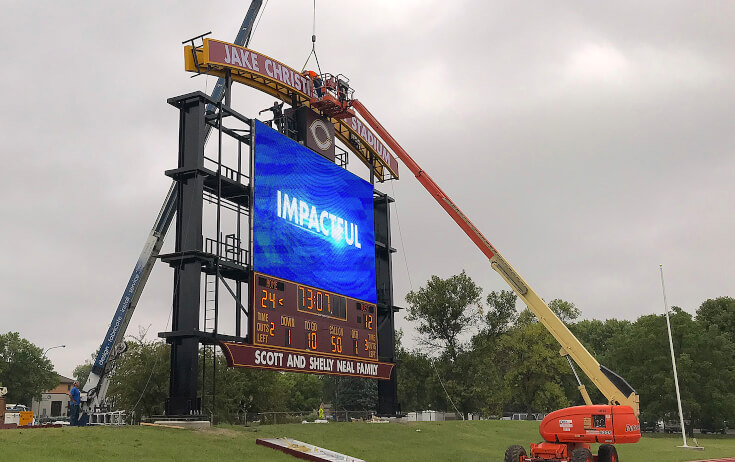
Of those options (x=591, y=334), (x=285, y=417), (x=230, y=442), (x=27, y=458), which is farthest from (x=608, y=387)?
(x=591, y=334)

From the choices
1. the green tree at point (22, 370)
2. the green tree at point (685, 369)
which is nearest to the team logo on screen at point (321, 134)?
the green tree at point (685, 369)

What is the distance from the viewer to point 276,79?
33250mm

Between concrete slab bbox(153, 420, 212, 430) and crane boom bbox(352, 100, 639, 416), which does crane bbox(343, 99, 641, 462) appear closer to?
crane boom bbox(352, 100, 639, 416)

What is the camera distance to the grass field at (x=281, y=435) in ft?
66.6

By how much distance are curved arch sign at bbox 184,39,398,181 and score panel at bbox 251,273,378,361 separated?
9751mm

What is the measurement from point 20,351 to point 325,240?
71.4 metres

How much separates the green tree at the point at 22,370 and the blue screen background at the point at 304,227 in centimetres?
6760

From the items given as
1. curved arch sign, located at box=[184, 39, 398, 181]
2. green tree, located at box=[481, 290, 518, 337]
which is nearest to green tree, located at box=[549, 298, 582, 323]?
green tree, located at box=[481, 290, 518, 337]

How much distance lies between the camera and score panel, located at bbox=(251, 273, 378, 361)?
28031 millimetres

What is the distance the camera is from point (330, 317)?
1268 inches

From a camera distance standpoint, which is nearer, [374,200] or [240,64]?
[240,64]

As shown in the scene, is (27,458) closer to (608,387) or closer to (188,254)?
(188,254)

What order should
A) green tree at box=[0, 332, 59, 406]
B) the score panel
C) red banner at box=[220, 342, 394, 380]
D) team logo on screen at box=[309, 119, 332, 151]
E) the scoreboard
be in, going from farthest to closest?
green tree at box=[0, 332, 59, 406]
team logo on screen at box=[309, 119, 332, 151]
the scoreboard
the score panel
red banner at box=[220, 342, 394, 380]

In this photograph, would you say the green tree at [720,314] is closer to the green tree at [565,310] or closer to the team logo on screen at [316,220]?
the green tree at [565,310]
